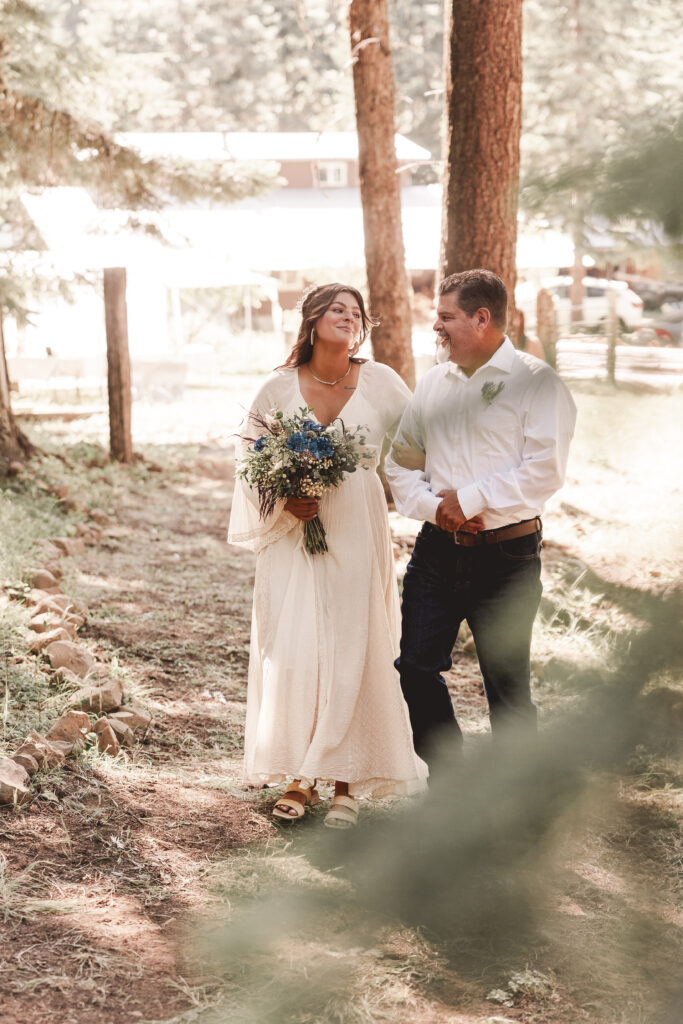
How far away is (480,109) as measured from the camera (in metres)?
5.84

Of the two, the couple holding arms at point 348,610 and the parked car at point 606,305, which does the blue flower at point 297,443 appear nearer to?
the couple holding arms at point 348,610

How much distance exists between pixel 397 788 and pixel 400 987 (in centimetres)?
157

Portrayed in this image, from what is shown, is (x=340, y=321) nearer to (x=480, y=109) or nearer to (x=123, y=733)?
(x=480, y=109)

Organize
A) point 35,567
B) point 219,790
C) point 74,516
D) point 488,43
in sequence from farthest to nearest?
point 74,516, point 35,567, point 488,43, point 219,790

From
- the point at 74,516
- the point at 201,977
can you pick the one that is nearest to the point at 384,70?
the point at 74,516

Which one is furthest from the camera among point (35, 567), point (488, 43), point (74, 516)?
point (74, 516)

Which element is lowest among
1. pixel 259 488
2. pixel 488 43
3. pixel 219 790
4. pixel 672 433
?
pixel 219 790

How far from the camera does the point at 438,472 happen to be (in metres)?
3.95

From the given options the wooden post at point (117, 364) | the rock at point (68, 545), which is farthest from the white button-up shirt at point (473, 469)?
the wooden post at point (117, 364)

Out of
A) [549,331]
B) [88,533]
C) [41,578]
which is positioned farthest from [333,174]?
[549,331]

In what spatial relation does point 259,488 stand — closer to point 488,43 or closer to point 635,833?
point 488,43

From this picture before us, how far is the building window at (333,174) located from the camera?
37.6 m

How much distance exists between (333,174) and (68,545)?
31.1 m

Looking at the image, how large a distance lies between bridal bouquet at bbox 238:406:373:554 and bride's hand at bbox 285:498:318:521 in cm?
3
